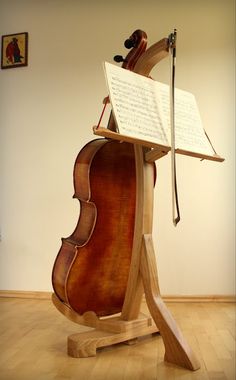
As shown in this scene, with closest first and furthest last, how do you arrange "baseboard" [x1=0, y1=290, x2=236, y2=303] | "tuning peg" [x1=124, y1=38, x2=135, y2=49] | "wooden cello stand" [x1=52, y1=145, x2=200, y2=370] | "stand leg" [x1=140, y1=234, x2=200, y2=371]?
1. "stand leg" [x1=140, y1=234, x2=200, y2=371]
2. "wooden cello stand" [x1=52, y1=145, x2=200, y2=370]
3. "tuning peg" [x1=124, y1=38, x2=135, y2=49]
4. "baseboard" [x1=0, y1=290, x2=236, y2=303]

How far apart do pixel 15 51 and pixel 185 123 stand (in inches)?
81.3

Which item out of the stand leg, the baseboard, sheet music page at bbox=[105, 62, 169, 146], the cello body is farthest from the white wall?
sheet music page at bbox=[105, 62, 169, 146]

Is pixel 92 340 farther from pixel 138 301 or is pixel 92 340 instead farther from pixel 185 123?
pixel 185 123

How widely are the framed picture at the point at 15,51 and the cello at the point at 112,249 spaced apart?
167cm

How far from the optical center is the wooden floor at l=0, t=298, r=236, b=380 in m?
1.56

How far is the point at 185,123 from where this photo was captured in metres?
1.79

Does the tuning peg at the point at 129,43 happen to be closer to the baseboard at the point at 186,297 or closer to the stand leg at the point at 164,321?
the stand leg at the point at 164,321

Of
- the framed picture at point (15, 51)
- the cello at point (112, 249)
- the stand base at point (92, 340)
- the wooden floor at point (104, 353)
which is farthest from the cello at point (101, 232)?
the framed picture at point (15, 51)

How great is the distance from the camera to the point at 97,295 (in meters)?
1.92

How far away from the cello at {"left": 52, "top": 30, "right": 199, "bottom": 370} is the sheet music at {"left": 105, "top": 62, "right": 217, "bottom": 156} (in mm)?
114

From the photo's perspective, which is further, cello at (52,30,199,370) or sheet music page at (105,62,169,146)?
cello at (52,30,199,370)

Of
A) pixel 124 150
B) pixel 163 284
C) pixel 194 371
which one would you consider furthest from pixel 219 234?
pixel 194 371

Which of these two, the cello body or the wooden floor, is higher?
the cello body

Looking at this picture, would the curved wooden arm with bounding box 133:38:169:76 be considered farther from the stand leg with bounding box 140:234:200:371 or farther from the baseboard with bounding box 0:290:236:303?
the baseboard with bounding box 0:290:236:303
